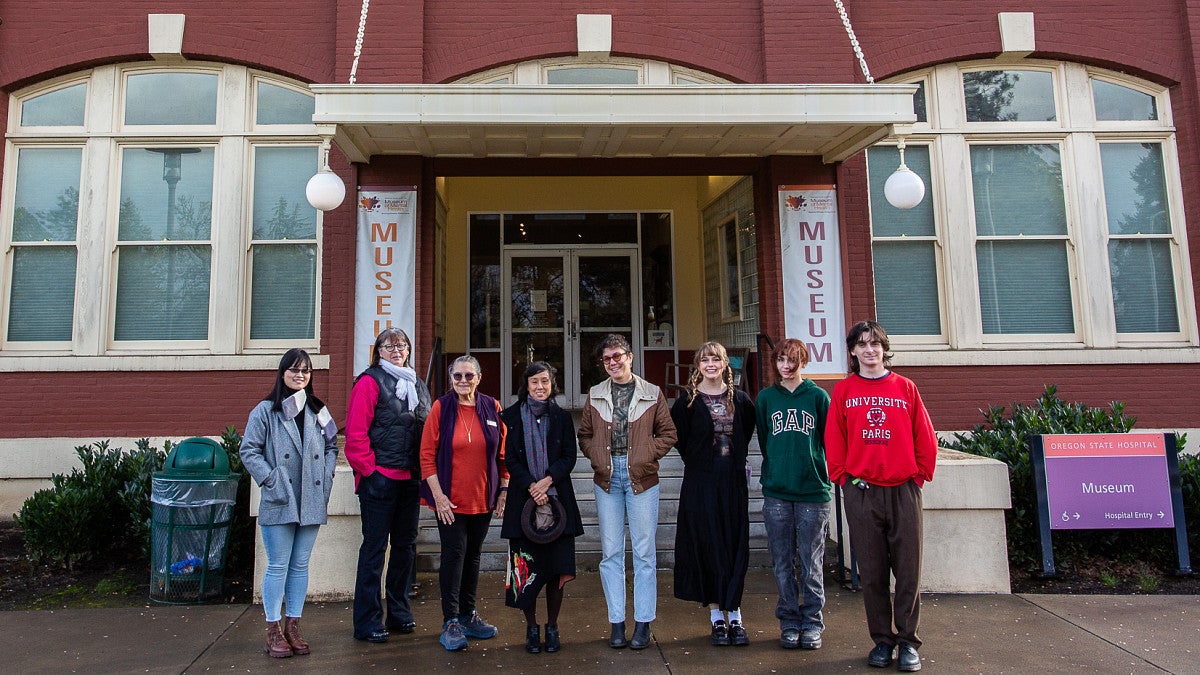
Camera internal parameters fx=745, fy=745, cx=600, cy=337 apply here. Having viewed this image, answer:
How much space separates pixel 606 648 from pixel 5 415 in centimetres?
698

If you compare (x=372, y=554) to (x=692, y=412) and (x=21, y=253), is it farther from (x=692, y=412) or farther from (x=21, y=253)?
(x=21, y=253)

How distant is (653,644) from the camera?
14.8 ft

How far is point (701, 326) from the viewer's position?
10.5 meters

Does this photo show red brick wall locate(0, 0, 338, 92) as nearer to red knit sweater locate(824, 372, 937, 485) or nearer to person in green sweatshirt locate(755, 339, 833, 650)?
person in green sweatshirt locate(755, 339, 833, 650)

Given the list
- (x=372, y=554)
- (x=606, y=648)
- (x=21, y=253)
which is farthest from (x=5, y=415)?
(x=606, y=648)

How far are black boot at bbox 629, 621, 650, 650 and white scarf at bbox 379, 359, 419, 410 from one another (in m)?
1.91

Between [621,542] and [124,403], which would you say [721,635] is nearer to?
[621,542]

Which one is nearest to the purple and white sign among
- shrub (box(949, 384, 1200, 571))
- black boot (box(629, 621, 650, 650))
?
shrub (box(949, 384, 1200, 571))

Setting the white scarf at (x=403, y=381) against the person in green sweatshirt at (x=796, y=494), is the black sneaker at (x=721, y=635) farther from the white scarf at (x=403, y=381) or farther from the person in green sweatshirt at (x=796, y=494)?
the white scarf at (x=403, y=381)

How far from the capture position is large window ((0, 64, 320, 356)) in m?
7.94

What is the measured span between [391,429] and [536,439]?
879 millimetres

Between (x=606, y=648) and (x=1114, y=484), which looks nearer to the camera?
(x=606, y=648)

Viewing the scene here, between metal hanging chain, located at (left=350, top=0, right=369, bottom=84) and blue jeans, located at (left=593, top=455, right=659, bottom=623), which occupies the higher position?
metal hanging chain, located at (left=350, top=0, right=369, bottom=84)

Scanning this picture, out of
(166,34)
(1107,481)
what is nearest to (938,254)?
(1107,481)
